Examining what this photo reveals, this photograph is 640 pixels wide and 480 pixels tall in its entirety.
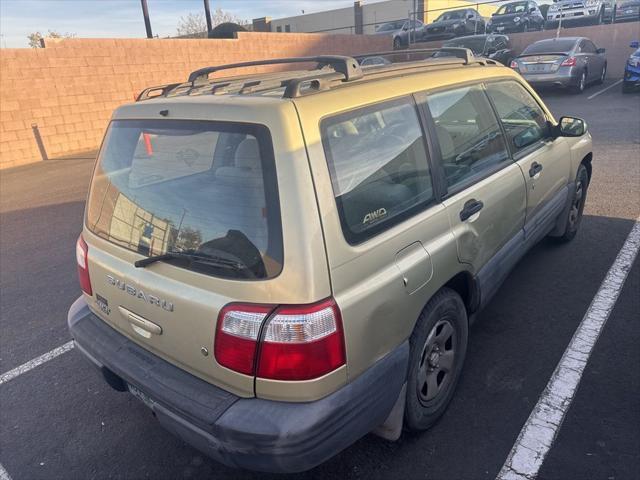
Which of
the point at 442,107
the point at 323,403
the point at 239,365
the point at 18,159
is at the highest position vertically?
the point at 442,107

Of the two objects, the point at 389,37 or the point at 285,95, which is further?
the point at 389,37

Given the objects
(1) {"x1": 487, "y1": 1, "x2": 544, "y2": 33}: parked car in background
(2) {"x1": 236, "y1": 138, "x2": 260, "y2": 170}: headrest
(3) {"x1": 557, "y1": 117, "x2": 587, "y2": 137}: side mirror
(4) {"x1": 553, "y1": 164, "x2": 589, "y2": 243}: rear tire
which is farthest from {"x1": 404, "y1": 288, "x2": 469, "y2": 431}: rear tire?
(1) {"x1": 487, "y1": 1, "x2": 544, "y2": 33}: parked car in background

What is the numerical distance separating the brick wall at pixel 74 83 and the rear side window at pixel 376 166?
11224 millimetres

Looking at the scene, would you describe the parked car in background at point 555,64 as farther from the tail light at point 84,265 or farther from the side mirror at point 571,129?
the tail light at point 84,265

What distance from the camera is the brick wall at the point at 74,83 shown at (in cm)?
1063

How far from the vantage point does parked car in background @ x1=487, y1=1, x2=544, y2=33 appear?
78.8 ft

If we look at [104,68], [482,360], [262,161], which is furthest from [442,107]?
[104,68]

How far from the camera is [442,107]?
8.38ft

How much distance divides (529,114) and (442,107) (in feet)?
4.46

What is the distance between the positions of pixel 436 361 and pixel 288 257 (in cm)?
119

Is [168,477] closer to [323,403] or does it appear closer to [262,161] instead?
[323,403]

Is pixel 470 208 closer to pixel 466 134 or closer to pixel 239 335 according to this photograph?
pixel 466 134

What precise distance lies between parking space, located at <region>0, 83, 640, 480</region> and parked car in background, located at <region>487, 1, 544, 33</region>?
2308cm

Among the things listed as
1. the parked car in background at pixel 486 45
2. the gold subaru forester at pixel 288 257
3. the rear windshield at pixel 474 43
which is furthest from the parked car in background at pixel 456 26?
the gold subaru forester at pixel 288 257
